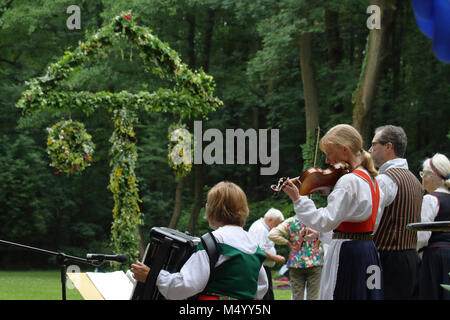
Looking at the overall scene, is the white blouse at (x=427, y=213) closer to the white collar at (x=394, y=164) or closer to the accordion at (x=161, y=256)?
the white collar at (x=394, y=164)

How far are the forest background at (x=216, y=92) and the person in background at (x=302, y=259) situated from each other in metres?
9.15

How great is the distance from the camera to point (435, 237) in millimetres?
4652

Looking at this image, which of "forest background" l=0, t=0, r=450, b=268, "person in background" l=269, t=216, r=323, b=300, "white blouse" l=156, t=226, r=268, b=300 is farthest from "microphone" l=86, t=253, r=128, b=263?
"forest background" l=0, t=0, r=450, b=268

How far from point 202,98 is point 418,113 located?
35.8ft

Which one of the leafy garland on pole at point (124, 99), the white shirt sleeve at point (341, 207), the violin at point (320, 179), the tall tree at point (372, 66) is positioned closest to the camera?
the white shirt sleeve at point (341, 207)

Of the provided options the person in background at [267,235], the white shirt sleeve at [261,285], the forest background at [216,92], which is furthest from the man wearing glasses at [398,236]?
the forest background at [216,92]

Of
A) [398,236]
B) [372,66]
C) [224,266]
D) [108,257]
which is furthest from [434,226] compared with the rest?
[372,66]

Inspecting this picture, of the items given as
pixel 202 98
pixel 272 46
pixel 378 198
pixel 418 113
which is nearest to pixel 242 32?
pixel 272 46

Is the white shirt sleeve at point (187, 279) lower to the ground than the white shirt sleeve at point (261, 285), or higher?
higher

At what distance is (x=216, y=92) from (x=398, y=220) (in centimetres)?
1800

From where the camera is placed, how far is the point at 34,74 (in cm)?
2319

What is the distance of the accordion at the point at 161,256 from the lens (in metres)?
2.79

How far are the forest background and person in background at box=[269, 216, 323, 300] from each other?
30.0 feet
